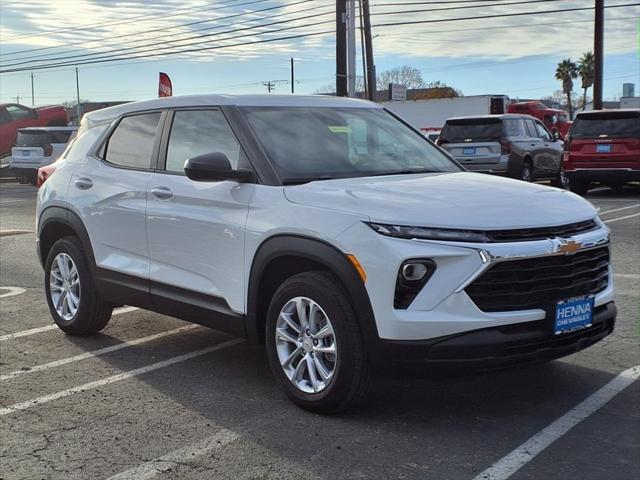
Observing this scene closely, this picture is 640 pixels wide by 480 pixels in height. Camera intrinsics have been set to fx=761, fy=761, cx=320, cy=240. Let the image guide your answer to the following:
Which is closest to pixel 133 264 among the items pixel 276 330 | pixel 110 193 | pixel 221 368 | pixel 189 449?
pixel 110 193

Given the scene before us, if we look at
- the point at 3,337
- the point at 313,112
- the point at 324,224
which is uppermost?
the point at 313,112

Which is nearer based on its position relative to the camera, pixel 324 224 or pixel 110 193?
pixel 324 224

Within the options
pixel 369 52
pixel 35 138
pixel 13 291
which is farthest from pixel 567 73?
pixel 13 291

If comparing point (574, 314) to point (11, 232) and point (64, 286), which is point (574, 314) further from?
point (11, 232)

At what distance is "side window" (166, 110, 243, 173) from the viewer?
4.86m

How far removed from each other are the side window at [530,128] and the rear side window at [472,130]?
134 cm

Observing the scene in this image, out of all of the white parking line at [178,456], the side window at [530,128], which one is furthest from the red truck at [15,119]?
the white parking line at [178,456]

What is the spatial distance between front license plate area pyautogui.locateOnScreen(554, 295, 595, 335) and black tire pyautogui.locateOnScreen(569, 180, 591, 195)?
13342mm

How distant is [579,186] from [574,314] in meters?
14.0

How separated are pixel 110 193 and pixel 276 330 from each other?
196 centimetres

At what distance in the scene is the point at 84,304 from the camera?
5.90 metres

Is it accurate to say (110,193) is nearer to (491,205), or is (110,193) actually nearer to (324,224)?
(324,224)

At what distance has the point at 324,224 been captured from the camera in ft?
13.2

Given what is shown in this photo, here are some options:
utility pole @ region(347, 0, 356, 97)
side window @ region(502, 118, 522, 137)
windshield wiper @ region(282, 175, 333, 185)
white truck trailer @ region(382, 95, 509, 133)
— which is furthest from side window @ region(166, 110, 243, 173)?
white truck trailer @ region(382, 95, 509, 133)
